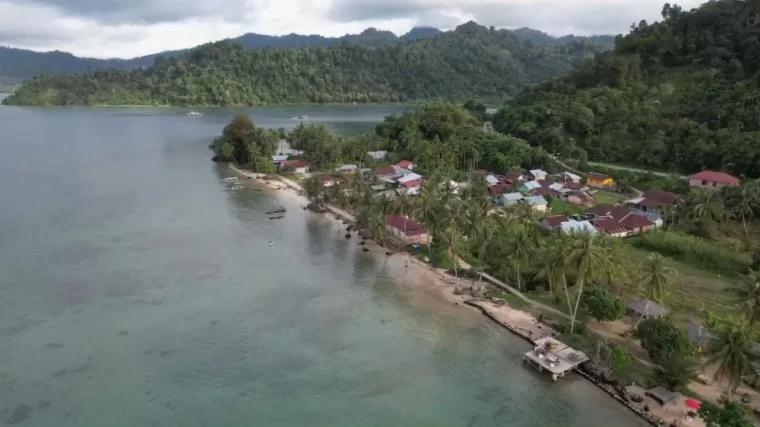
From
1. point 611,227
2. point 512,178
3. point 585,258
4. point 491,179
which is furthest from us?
point 491,179

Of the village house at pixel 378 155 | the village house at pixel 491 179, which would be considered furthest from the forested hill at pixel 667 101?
the village house at pixel 378 155

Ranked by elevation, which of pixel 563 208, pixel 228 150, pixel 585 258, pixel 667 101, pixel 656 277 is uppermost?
pixel 667 101

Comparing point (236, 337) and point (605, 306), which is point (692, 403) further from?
point (236, 337)

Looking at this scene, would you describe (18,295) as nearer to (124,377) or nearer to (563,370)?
(124,377)

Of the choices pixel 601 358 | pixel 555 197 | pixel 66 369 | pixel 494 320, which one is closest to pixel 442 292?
pixel 494 320

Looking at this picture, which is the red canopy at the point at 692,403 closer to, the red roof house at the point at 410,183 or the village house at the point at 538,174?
the red roof house at the point at 410,183

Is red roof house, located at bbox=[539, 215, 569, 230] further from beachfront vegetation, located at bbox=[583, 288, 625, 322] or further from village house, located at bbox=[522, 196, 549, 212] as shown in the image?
beachfront vegetation, located at bbox=[583, 288, 625, 322]

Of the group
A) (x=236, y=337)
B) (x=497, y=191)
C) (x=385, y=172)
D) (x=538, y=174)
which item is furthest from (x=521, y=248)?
(x=385, y=172)
